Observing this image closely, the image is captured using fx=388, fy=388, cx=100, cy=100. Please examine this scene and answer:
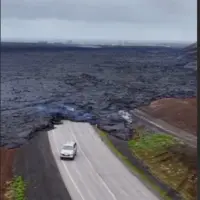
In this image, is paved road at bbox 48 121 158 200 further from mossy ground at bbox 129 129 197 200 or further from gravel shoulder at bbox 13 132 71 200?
mossy ground at bbox 129 129 197 200

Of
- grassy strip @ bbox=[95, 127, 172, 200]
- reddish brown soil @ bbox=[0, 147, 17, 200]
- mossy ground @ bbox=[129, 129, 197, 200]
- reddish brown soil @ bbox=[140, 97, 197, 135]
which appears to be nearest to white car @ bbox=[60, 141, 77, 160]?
grassy strip @ bbox=[95, 127, 172, 200]

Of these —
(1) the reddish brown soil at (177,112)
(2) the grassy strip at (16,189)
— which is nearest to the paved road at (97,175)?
Result: (2) the grassy strip at (16,189)

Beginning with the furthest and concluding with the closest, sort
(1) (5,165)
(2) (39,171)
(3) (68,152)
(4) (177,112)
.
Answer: (4) (177,112), (1) (5,165), (3) (68,152), (2) (39,171)

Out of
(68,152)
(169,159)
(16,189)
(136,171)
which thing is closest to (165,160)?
(169,159)

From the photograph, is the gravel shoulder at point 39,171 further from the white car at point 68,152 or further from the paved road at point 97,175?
the white car at point 68,152

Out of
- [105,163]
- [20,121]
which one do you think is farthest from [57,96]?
[105,163]

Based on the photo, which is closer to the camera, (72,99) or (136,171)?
(136,171)

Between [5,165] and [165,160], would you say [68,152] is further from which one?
[165,160]
